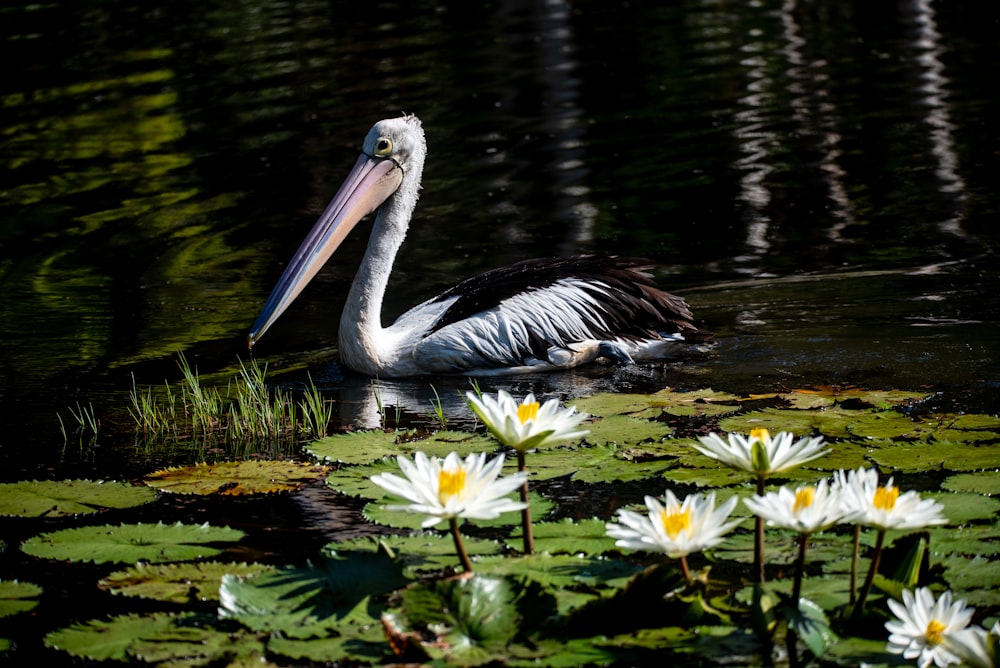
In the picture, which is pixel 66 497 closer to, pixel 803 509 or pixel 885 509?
pixel 803 509

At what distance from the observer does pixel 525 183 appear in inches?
396

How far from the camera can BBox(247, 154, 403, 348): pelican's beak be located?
6156mm

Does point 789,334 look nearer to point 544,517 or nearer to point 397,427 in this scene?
point 397,427

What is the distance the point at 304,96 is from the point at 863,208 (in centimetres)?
713

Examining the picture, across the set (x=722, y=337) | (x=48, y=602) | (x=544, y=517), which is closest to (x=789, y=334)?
(x=722, y=337)

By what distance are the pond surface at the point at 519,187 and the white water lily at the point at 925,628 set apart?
2.70 metres

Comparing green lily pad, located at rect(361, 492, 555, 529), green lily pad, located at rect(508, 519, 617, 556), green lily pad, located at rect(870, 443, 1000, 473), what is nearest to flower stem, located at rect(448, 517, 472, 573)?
green lily pad, located at rect(508, 519, 617, 556)

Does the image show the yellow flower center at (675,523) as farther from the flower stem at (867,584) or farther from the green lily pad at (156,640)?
the green lily pad at (156,640)

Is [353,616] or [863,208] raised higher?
[353,616]

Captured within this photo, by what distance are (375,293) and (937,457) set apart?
9.99ft

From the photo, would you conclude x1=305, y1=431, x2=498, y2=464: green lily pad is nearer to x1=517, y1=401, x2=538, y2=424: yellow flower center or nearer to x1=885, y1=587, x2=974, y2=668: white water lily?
x1=517, y1=401, x2=538, y2=424: yellow flower center

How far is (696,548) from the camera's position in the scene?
261cm

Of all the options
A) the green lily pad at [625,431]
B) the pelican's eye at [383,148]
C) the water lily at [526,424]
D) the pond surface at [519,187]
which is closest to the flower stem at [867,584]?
the water lily at [526,424]

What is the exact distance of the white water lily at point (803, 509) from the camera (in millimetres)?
2555
